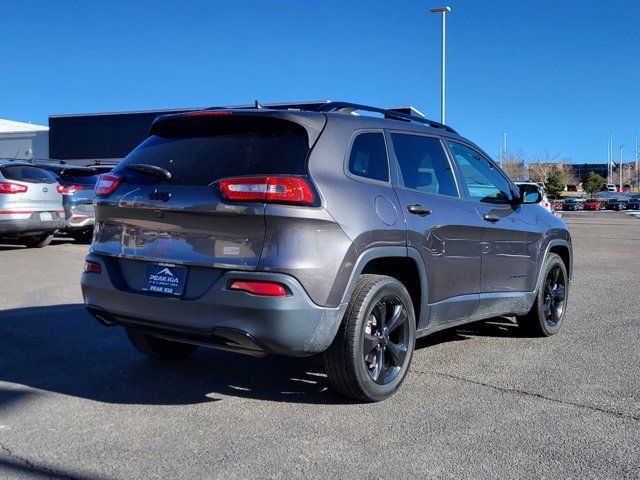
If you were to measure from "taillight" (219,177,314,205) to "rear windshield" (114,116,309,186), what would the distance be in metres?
0.09

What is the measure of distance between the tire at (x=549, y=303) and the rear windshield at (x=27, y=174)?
963cm

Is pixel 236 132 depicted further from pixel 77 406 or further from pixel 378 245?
pixel 77 406

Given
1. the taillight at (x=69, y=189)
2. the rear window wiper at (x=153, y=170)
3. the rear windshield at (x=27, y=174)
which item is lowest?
the rear window wiper at (x=153, y=170)

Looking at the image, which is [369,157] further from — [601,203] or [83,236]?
[601,203]

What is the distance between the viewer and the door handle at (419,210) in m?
4.60

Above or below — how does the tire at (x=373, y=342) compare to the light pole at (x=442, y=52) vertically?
below

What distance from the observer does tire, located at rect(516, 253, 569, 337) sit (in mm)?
6251

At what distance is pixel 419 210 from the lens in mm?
4672

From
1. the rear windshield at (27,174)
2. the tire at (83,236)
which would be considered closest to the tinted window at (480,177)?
the rear windshield at (27,174)

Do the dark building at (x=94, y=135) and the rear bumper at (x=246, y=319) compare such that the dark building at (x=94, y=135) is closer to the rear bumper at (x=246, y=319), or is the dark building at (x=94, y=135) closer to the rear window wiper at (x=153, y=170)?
the rear window wiper at (x=153, y=170)

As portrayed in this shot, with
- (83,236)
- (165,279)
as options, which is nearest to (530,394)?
(165,279)

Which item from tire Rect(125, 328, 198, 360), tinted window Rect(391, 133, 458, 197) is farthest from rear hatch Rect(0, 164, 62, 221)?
tinted window Rect(391, 133, 458, 197)

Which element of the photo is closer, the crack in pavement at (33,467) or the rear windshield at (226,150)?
the crack in pavement at (33,467)

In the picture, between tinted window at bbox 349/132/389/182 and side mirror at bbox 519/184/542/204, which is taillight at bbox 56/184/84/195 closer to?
side mirror at bbox 519/184/542/204
